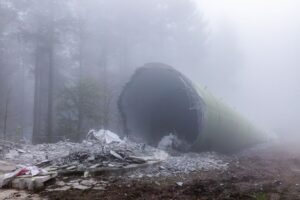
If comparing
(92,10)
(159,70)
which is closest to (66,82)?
(92,10)

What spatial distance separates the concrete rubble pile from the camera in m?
8.15

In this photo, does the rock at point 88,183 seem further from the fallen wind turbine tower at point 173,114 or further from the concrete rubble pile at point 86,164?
the fallen wind turbine tower at point 173,114

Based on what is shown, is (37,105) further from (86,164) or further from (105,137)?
(86,164)

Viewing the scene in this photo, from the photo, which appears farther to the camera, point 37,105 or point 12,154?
point 37,105

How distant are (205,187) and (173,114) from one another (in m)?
7.62

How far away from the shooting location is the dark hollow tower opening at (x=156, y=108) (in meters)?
14.2

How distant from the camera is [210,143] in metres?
13.3

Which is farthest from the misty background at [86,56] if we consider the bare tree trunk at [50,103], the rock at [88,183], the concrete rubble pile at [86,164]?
the rock at [88,183]

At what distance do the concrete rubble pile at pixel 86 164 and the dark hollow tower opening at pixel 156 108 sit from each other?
189 centimetres

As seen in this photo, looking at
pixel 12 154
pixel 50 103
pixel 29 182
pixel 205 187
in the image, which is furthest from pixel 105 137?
pixel 50 103

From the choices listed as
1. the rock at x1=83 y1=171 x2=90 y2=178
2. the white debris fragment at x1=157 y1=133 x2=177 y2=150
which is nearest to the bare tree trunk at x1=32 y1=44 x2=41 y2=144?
the white debris fragment at x1=157 y1=133 x2=177 y2=150

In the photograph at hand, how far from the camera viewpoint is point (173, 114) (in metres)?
15.5

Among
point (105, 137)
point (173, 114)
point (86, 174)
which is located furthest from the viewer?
point (173, 114)

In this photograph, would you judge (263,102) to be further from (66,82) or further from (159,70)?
(159,70)
